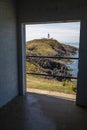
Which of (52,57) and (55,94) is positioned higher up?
(52,57)

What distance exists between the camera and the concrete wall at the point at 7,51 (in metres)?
2.82

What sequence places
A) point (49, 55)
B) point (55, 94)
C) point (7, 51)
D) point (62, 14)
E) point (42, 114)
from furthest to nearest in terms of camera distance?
point (49, 55) → point (55, 94) → point (7, 51) → point (62, 14) → point (42, 114)

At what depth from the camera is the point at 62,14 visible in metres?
2.84

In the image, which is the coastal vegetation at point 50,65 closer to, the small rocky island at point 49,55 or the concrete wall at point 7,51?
the small rocky island at point 49,55

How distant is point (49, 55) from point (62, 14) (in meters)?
1.32

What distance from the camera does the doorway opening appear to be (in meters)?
3.43

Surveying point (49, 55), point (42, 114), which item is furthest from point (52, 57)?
point (42, 114)

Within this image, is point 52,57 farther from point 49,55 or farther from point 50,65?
point 50,65

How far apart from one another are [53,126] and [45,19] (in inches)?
84.8

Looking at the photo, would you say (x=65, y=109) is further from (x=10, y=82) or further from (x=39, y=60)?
(x=39, y=60)

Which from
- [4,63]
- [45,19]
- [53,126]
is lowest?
[53,126]

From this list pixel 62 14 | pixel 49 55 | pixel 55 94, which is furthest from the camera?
pixel 49 55

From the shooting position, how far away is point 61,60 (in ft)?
12.2

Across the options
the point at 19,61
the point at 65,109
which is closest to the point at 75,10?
the point at 19,61
